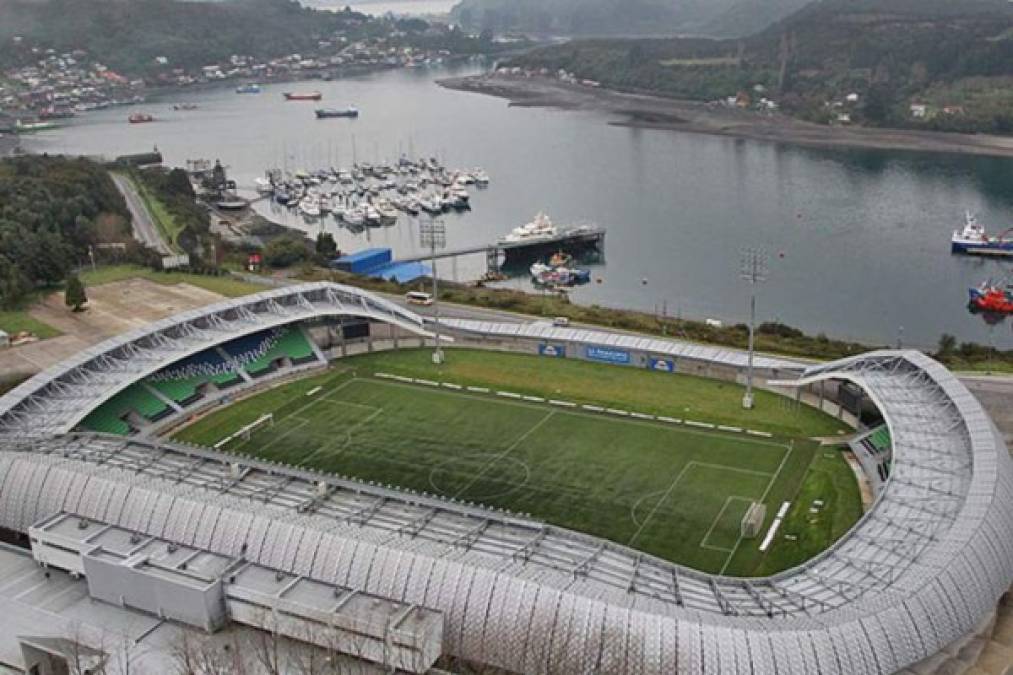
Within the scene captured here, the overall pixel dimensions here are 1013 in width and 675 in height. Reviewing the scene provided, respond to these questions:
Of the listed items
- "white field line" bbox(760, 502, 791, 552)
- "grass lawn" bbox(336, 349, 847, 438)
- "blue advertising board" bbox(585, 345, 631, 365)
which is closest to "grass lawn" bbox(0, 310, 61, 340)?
"grass lawn" bbox(336, 349, 847, 438)

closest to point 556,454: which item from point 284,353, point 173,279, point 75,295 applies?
point 284,353

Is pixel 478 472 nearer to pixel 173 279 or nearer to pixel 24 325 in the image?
pixel 24 325

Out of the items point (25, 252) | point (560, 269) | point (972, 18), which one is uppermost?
point (972, 18)

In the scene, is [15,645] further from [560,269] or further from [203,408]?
[560,269]

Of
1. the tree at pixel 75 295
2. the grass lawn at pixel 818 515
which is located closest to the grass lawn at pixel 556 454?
the grass lawn at pixel 818 515

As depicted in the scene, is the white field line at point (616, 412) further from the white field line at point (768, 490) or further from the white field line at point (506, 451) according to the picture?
the white field line at point (506, 451)

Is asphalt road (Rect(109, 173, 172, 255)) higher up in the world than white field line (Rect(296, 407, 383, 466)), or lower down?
higher up

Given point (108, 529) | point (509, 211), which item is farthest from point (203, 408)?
point (509, 211)

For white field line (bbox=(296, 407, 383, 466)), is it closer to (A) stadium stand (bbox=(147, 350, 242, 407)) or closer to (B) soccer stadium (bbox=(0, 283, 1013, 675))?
(B) soccer stadium (bbox=(0, 283, 1013, 675))
